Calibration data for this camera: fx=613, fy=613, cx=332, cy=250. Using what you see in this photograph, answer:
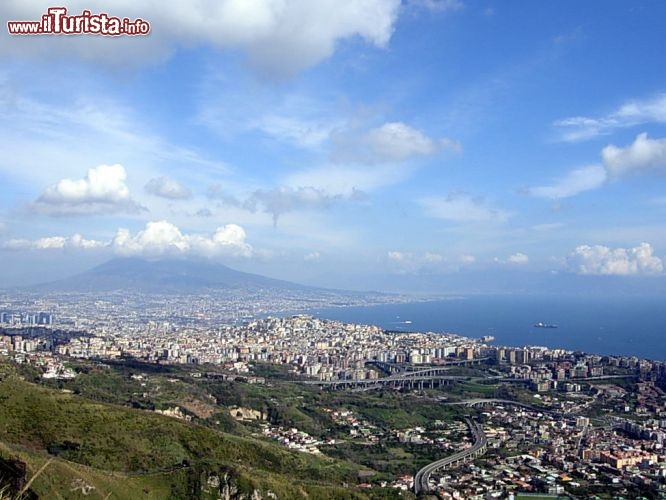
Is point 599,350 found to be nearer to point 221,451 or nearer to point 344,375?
point 344,375

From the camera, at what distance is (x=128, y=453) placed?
21062 millimetres

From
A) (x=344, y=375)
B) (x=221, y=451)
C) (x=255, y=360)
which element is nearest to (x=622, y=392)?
(x=344, y=375)

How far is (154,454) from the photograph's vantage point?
21422 millimetres

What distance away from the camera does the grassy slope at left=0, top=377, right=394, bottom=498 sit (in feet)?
58.5

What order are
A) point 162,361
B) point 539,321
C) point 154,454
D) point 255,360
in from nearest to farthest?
1. point 154,454
2. point 162,361
3. point 255,360
4. point 539,321

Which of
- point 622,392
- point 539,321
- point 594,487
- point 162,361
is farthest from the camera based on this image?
point 539,321

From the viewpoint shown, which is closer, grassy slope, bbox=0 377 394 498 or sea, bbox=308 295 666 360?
grassy slope, bbox=0 377 394 498

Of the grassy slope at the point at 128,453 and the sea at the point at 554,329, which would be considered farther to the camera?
the sea at the point at 554,329

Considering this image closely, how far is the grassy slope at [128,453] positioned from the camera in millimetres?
17828

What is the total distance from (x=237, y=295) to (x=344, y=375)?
113341 millimetres

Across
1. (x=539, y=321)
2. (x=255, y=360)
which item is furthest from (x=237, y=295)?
(x=255, y=360)

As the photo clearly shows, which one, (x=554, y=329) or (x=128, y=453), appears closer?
(x=128, y=453)

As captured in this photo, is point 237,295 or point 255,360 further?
point 237,295

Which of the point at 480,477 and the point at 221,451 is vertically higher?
the point at 221,451
